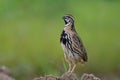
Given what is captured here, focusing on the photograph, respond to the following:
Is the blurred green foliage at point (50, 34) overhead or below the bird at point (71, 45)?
overhead

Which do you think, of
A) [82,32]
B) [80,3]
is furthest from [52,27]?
[80,3]

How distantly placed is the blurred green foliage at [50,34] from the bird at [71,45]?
3.37 metres

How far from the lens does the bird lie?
33.9 feet

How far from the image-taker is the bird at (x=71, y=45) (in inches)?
407

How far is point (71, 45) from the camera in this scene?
10.4m

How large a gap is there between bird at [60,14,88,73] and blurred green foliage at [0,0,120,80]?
3370mm

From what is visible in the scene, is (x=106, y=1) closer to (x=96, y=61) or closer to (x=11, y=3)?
(x=11, y=3)

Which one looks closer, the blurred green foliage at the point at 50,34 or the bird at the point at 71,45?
the bird at the point at 71,45

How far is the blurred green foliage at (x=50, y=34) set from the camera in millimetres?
15625

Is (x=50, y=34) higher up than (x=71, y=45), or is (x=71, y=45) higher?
(x=50, y=34)

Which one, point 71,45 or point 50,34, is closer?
point 71,45

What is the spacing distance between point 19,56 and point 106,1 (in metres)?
3.29

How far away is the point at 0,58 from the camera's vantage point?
15492 mm

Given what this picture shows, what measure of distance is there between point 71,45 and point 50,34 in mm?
6531
